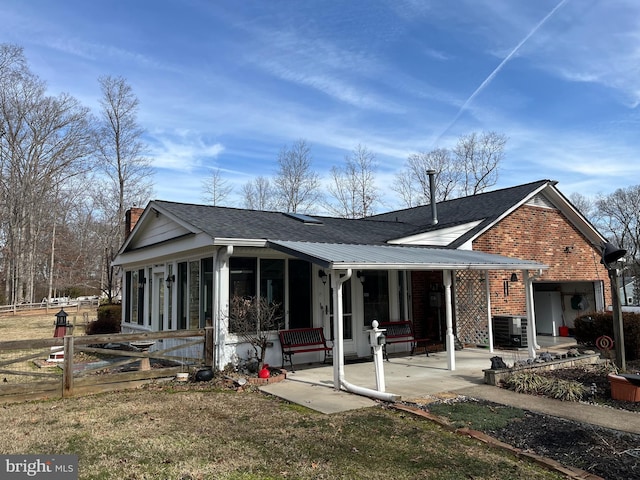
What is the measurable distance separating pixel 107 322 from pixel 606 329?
56.2 ft

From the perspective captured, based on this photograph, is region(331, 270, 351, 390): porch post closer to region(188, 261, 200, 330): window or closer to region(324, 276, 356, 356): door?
region(324, 276, 356, 356): door

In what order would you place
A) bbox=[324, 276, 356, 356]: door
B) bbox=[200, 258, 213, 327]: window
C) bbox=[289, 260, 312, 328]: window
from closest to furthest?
bbox=[200, 258, 213, 327]: window, bbox=[289, 260, 312, 328]: window, bbox=[324, 276, 356, 356]: door

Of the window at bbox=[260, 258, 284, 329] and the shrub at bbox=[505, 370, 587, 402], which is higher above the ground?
the window at bbox=[260, 258, 284, 329]

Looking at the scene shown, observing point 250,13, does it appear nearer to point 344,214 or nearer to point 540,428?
point 540,428

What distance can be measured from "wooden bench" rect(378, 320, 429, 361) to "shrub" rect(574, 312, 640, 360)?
439 cm

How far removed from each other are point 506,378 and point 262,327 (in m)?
4.80

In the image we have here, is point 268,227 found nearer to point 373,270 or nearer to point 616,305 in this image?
point 373,270

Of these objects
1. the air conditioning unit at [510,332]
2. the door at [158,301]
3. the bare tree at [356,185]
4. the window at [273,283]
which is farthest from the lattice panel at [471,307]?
the bare tree at [356,185]

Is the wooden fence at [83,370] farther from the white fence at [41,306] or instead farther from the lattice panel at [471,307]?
the white fence at [41,306]

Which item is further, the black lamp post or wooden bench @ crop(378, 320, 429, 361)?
wooden bench @ crop(378, 320, 429, 361)

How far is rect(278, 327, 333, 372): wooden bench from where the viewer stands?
9547 mm

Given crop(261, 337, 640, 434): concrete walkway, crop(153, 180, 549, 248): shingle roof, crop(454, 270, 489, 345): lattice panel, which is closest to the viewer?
crop(261, 337, 640, 434): concrete walkway

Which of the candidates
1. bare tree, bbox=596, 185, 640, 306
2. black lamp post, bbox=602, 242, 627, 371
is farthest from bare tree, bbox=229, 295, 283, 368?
bare tree, bbox=596, 185, 640, 306

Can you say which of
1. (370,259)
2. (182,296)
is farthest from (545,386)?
(182,296)
